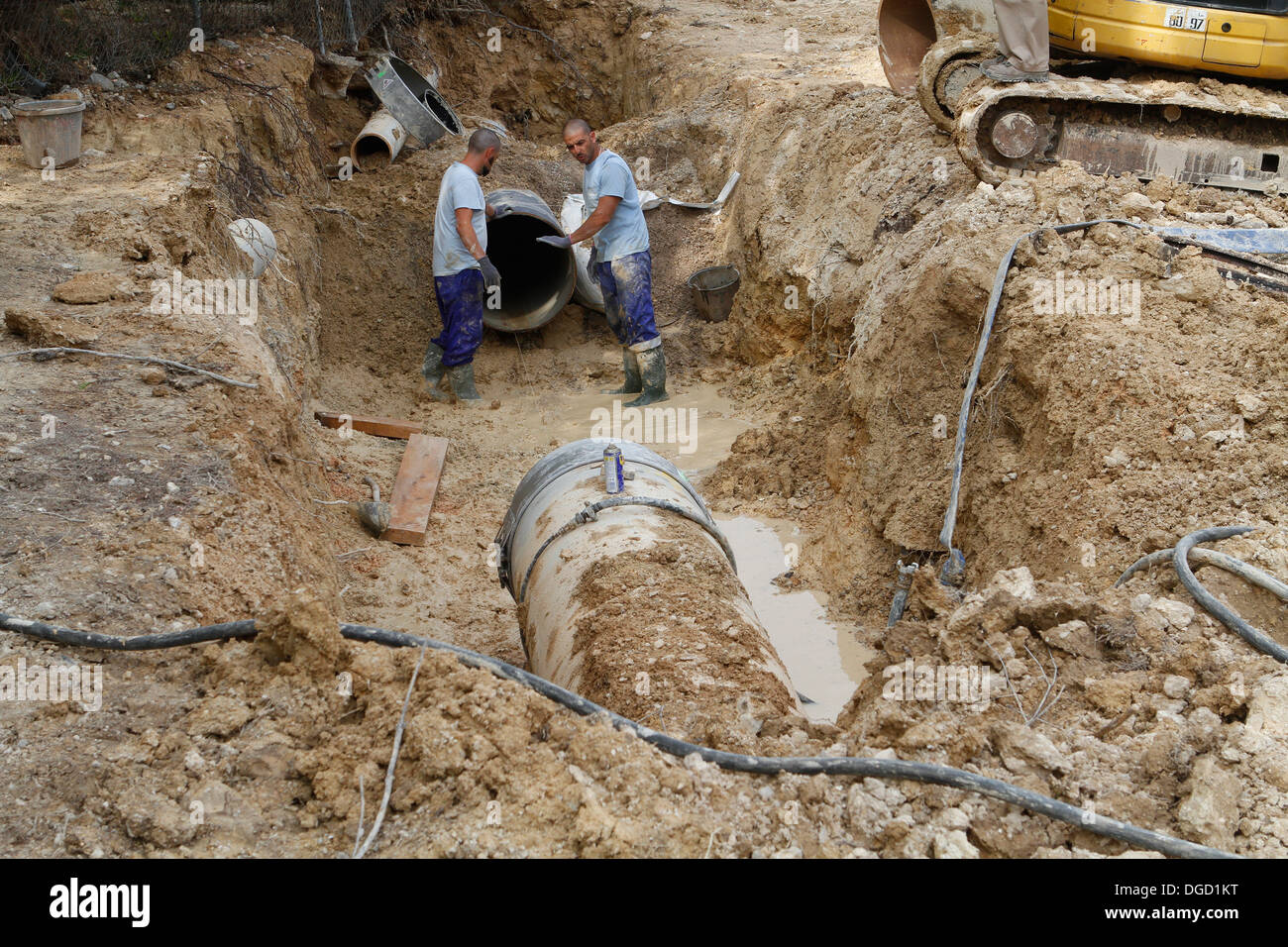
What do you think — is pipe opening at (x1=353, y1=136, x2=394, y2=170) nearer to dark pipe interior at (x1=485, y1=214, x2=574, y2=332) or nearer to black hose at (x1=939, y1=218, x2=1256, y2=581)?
dark pipe interior at (x1=485, y1=214, x2=574, y2=332)

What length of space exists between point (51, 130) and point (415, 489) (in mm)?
3431

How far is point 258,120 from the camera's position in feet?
27.5

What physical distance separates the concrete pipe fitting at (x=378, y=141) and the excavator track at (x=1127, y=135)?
18.8ft

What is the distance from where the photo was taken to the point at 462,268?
27.2ft

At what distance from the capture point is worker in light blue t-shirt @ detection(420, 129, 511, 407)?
797 centimetres

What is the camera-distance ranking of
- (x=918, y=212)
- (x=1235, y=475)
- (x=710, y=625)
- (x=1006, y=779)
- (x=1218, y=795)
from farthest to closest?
(x=918, y=212) < (x=1235, y=475) < (x=710, y=625) < (x=1006, y=779) < (x=1218, y=795)

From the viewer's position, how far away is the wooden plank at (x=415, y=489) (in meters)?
6.22

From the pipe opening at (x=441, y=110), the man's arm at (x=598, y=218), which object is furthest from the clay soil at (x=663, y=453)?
the man's arm at (x=598, y=218)

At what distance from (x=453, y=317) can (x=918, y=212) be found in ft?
12.6

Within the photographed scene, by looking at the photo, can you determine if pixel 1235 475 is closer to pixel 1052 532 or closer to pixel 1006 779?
pixel 1052 532
